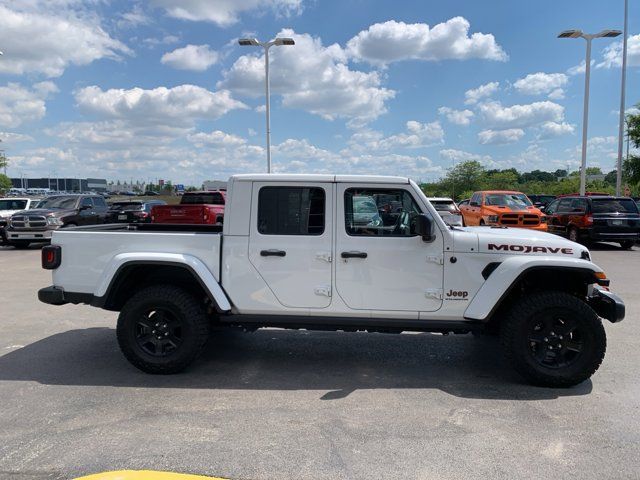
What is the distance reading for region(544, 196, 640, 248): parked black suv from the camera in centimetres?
1570

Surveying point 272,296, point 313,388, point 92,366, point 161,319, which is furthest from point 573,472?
point 92,366

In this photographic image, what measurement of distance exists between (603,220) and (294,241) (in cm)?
1423

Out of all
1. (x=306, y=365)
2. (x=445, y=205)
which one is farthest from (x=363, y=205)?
(x=445, y=205)

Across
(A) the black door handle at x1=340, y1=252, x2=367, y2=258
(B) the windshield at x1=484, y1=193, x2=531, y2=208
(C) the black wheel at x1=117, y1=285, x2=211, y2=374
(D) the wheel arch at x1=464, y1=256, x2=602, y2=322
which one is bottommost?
(C) the black wheel at x1=117, y1=285, x2=211, y2=374

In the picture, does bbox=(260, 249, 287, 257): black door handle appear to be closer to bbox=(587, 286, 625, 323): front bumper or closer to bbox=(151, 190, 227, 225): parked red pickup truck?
bbox=(587, 286, 625, 323): front bumper

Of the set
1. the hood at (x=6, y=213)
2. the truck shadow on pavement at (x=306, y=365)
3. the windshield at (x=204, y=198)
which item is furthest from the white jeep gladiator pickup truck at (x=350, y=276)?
the hood at (x=6, y=213)

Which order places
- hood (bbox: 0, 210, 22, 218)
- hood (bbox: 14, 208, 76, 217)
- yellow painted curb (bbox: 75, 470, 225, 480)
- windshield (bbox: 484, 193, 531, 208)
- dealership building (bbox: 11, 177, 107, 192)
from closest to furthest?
yellow painted curb (bbox: 75, 470, 225, 480) < hood (bbox: 14, 208, 76, 217) < windshield (bbox: 484, 193, 531, 208) < hood (bbox: 0, 210, 22, 218) < dealership building (bbox: 11, 177, 107, 192)

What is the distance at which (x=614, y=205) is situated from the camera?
16.1m

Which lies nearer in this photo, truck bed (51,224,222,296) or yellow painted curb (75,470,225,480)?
yellow painted curb (75,470,225,480)

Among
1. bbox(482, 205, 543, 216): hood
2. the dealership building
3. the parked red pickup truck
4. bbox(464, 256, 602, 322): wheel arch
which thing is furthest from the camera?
the dealership building

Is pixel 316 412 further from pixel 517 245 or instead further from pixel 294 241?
pixel 517 245

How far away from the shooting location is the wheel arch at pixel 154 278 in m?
4.73

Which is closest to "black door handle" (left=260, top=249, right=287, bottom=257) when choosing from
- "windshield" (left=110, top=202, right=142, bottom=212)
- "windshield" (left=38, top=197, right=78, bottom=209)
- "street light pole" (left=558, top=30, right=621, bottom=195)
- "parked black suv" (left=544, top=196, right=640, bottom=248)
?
"parked black suv" (left=544, top=196, right=640, bottom=248)

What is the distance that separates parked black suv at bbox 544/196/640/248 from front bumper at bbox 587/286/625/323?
12348mm
